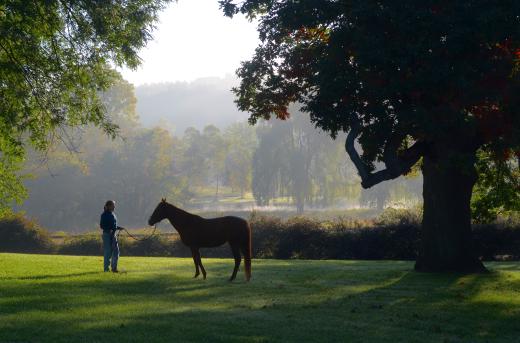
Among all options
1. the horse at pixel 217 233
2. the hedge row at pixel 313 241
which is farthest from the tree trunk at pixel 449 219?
the hedge row at pixel 313 241

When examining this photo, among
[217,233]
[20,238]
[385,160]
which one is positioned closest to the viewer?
[385,160]

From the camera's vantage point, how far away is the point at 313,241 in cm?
3944

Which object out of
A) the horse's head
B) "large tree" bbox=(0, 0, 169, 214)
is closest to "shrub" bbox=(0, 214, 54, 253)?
"large tree" bbox=(0, 0, 169, 214)

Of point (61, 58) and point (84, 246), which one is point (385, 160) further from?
point (84, 246)

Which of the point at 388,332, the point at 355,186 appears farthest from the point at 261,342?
the point at 355,186

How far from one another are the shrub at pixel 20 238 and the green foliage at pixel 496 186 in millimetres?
30057

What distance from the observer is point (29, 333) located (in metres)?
11.9

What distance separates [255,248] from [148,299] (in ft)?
80.0

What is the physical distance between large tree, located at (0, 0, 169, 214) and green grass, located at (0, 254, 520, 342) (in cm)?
497

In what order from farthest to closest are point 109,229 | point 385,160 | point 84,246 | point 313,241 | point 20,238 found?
1. point 20,238
2. point 84,246
3. point 313,241
4. point 109,229
5. point 385,160

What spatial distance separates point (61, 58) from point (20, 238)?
26620 mm

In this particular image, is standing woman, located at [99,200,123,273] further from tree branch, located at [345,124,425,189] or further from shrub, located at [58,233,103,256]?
shrub, located at [58,233,103,256]

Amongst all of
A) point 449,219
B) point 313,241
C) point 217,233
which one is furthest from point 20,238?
point 449,219

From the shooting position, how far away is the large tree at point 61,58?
846 inches
